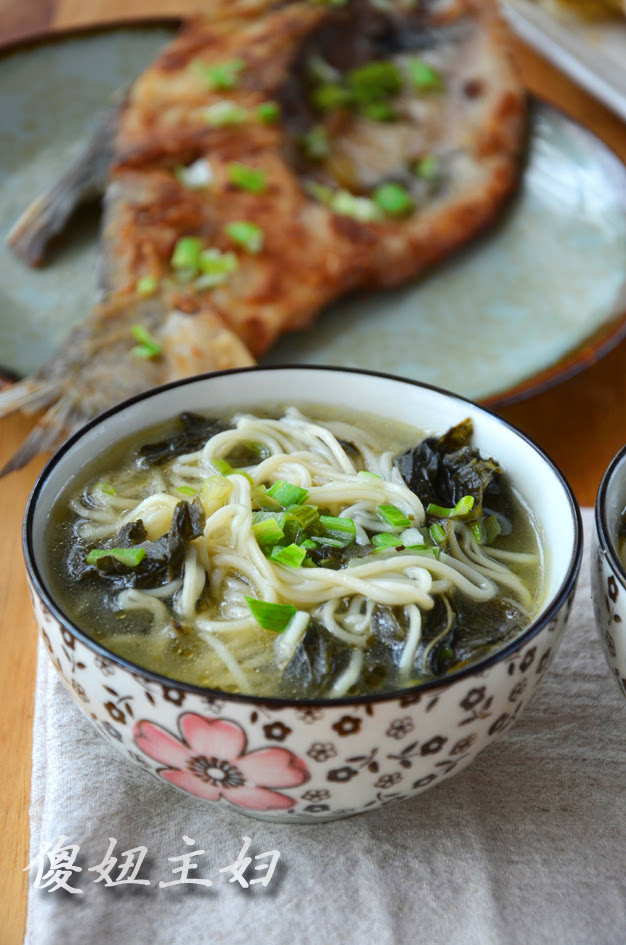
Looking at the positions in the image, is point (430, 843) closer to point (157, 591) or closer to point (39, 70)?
point (157, 591)

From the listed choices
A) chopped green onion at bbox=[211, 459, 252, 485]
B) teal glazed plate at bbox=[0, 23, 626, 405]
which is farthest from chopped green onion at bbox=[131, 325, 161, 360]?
chopped green onion at bbox=[211, 459, 252, 485]

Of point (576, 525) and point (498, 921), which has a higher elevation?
point (576, 525)

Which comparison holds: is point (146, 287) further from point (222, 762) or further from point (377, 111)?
point (222, 762)

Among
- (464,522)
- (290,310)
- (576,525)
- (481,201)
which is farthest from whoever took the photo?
(481,201)

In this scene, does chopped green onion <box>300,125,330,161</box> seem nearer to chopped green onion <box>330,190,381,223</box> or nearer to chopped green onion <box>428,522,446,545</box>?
chopped green onion <box>330,190,381,223</box>

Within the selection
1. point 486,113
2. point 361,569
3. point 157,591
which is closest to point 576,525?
point 361,569

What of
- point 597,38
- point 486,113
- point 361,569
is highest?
point 361,569

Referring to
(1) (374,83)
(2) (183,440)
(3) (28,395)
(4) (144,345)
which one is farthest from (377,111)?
(2) (183,440)

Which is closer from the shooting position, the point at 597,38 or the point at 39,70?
the point at 39,70
